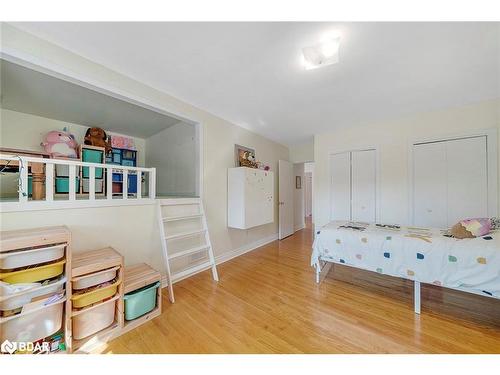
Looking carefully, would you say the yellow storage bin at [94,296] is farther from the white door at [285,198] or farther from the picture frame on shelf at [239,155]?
the white door at [285,198]

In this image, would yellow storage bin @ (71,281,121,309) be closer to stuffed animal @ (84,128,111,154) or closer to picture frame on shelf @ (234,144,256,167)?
picture frame on shelf @ (234,144,256,167)

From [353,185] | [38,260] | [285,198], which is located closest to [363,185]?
[353,185]

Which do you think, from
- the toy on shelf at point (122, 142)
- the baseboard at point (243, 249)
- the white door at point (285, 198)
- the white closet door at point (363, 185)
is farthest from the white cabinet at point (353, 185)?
the toy on shelf at point (122, 142)

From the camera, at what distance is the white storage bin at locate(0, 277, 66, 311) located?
1.08 metres

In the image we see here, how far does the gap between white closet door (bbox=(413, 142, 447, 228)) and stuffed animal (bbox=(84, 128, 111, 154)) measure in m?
5.24

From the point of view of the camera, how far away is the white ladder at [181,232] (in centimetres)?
208

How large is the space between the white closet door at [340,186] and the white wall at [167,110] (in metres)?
1.37

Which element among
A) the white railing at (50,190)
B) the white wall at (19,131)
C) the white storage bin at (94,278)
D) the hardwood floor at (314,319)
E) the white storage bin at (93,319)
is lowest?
the hardwood floor at (314,319)

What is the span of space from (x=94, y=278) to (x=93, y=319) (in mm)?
311

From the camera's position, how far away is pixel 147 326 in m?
1.56

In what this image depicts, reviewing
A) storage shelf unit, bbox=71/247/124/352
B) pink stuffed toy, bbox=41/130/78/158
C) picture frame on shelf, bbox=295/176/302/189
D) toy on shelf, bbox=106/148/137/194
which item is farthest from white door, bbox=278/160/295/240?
pink stuffed toy, bbox=41/130/78/158
